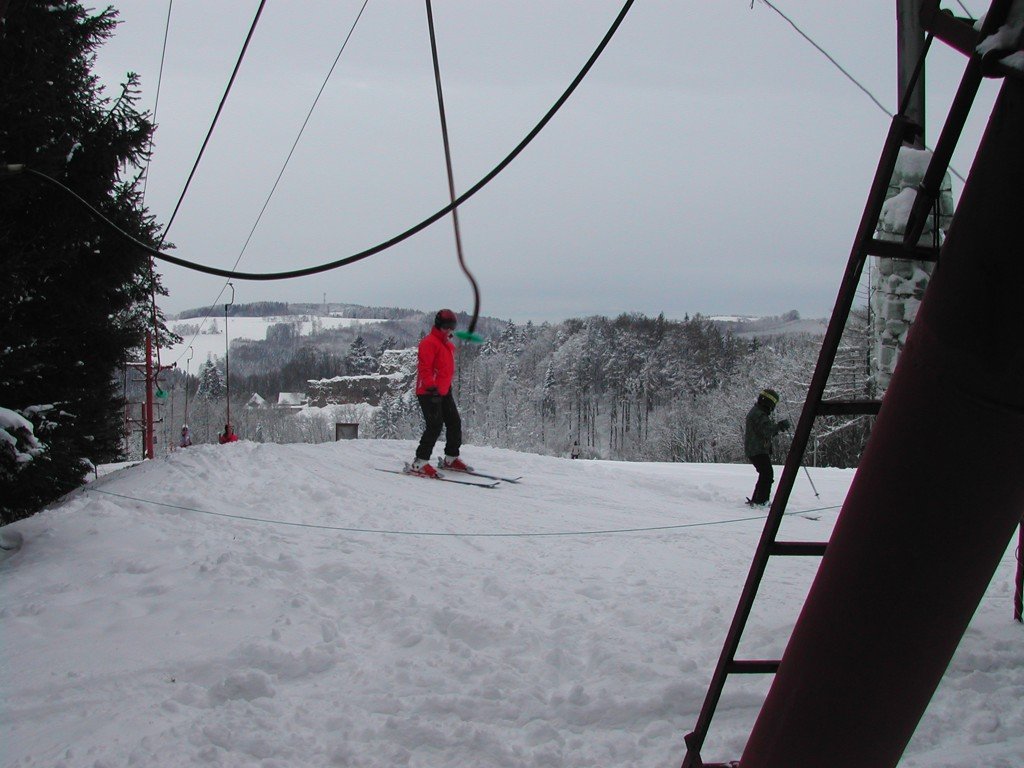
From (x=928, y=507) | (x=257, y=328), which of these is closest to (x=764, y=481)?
(x=928, y=507)

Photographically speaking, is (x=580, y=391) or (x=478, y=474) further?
(x=580, y=391)

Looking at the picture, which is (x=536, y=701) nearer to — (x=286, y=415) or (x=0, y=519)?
(x=0, y=519)

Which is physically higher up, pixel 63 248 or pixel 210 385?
pixel 63 248

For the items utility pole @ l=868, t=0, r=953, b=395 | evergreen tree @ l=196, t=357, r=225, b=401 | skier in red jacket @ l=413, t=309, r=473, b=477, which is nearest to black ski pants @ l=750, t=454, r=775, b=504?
utility pole @ l=868, t=0, r=953, b=395

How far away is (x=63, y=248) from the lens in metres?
9.18

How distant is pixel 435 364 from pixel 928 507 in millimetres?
9026

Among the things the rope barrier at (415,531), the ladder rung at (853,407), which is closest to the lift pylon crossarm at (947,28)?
the ladder rung at (853,407)

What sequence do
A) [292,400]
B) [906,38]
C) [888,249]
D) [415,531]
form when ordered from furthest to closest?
[292,400]
[415,531]
[906,38]
[888,249]

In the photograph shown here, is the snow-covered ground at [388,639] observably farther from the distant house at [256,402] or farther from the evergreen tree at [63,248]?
the distant house at [256,402]

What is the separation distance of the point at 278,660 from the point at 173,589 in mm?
1593

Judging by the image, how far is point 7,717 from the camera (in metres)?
3.86

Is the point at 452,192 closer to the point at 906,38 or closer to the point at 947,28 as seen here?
the point at 947,28

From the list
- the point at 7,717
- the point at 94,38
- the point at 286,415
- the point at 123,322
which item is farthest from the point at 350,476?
the point at 286,415

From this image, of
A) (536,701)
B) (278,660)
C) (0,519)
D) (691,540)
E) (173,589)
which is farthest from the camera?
(0,519)
